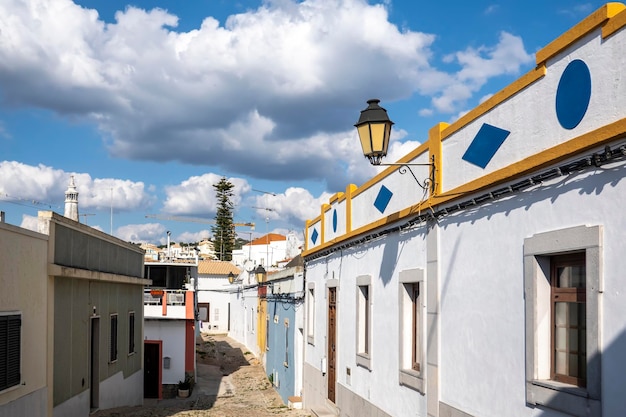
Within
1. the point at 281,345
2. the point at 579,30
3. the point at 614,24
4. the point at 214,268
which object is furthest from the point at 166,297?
the point at 214,268

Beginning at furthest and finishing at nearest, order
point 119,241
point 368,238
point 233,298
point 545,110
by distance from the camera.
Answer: point 233,298 < point 119,241 < point 368,238 < point 545,110

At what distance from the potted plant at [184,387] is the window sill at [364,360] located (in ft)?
45.2

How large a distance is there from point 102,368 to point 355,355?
5.94 metres

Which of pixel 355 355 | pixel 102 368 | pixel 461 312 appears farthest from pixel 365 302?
pixel 102 368

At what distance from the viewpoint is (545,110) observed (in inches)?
227

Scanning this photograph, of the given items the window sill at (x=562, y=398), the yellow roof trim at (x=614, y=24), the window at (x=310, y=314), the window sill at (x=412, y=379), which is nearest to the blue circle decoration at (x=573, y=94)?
the yellow roof trim at (x=614, y=24)

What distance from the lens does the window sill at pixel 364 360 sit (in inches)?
436

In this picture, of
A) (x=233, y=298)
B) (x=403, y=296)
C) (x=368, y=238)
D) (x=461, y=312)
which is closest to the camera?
(x=461, y=312)

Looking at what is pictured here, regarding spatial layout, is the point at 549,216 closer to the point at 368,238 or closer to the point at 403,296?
the point at 403,296

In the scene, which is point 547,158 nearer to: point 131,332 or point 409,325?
point 409,325

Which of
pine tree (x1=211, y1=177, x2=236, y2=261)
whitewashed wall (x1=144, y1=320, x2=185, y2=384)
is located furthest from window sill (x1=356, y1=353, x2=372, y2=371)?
pine tree (x1=211, y1=177, x2=236, y2=261)

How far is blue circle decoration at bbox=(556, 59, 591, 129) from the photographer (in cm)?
520

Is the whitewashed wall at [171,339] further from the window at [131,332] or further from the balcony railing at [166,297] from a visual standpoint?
the window at [131,332]

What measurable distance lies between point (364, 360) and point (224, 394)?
14044 mm
